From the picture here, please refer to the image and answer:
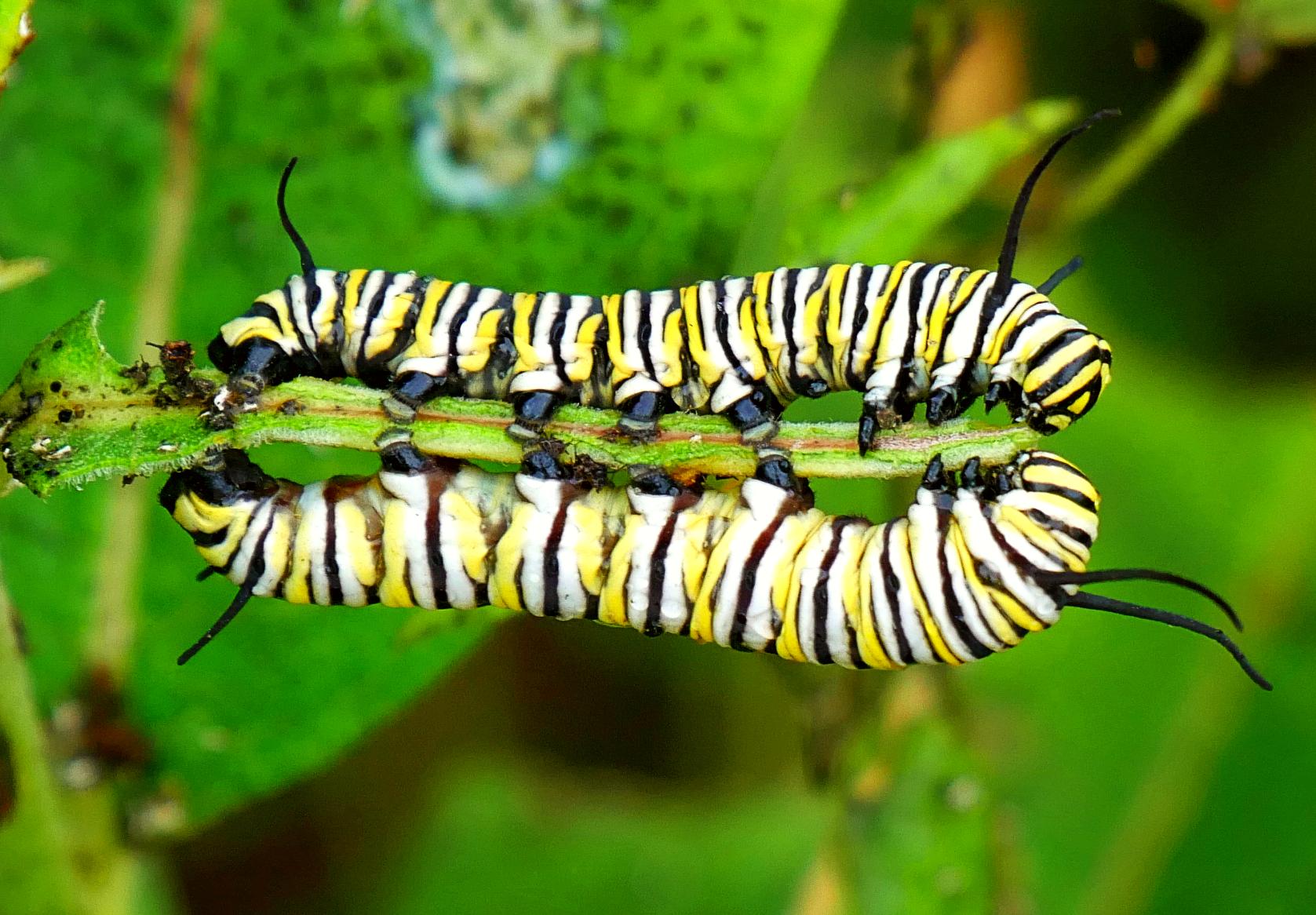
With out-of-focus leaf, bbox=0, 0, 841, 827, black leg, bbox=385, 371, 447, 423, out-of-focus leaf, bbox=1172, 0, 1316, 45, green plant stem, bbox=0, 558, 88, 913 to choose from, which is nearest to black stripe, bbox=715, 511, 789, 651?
black leg, bbox=385, 371, 447, 423

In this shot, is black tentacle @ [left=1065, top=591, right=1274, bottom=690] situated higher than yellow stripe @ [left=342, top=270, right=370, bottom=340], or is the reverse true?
yellow stripe @ [left=342, top=270, right=370, bottom=340]

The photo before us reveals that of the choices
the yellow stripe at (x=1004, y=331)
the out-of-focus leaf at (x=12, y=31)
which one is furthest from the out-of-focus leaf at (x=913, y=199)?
the out-of-focus leaf at (x=12, y=31)

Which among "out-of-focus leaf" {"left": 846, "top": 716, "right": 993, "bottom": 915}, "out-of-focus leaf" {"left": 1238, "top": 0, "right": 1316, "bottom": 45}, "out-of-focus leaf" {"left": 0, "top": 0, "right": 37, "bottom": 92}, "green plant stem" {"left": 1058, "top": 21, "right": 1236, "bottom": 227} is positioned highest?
"out-of-focus leaf" {"left": 1238, "top": 0, "right": 1316, "bottom": 45}

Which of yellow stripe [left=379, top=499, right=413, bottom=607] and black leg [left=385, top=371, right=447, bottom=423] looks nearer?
black leg [left=385, top=371, right=447, bottom=423]

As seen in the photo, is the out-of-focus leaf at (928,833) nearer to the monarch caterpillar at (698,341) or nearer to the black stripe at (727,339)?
the monarch caterpillar at (698,341)

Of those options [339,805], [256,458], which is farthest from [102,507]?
[339,805]

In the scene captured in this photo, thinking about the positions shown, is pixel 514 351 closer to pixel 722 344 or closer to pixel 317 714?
pixel 722 344

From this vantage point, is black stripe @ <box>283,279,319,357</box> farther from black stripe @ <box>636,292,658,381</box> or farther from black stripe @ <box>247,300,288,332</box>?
black stripe @ <box>636,292,658,381</box>
